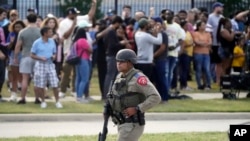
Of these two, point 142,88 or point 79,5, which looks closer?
point 142,88

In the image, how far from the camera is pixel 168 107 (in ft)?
57.5

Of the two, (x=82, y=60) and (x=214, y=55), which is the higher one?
(x=82, y=60)

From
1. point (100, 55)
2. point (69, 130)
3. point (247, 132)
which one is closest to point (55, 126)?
point (69, 130)

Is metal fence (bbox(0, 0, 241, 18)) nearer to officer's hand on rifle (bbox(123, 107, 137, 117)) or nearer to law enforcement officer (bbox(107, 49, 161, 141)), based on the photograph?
law enforcement officer (bbox(107, 49, 161, 141))

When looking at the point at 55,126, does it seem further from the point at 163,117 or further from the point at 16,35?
the point at 16,35

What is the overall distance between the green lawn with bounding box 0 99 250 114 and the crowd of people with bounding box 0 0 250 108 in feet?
0.85

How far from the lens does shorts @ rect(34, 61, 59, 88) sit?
56.4ft

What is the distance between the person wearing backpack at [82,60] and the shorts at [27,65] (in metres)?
0.97

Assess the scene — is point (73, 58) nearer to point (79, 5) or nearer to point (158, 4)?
point (79, 5)

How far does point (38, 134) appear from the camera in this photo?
14.5 meters

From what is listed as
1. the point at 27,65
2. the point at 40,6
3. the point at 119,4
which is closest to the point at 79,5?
the point at 40,6

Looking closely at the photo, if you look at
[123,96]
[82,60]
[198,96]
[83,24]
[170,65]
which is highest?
[123,96]

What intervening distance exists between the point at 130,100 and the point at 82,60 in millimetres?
8285

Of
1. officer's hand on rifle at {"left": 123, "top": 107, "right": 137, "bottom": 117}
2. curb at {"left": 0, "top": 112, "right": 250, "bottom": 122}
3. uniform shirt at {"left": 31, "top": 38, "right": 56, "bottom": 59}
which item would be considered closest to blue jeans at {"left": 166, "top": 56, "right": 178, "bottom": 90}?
curb at {"left": 0, "top": 112, "right": 250, "bottom": 122}
